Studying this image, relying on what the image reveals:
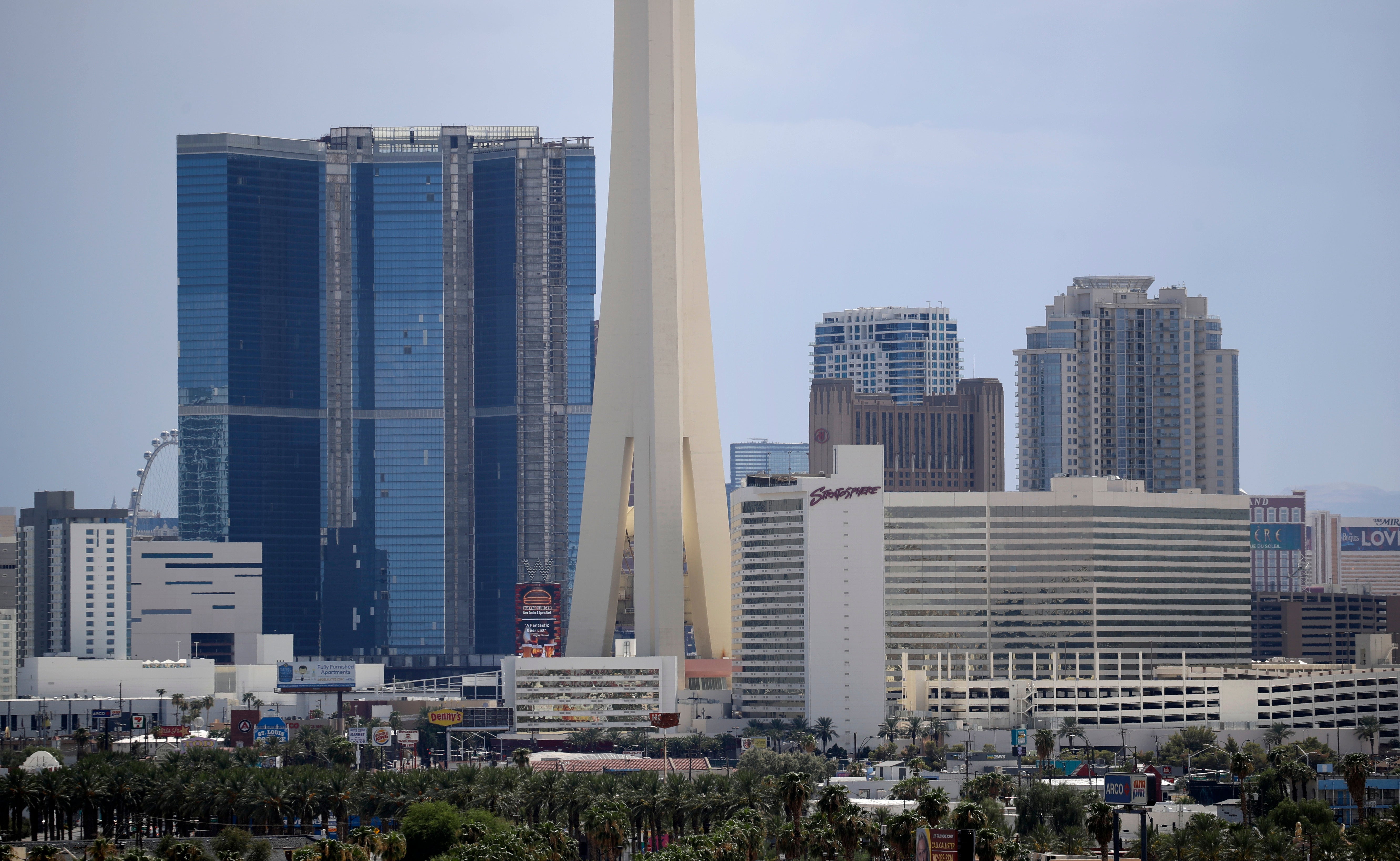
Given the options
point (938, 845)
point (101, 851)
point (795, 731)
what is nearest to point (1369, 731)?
point (795, 731)

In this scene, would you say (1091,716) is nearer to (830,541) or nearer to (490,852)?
(830,541)

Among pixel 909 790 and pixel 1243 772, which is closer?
pixel 1243 772

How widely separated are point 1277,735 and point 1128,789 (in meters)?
74.6

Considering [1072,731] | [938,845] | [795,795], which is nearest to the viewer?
[938,845]

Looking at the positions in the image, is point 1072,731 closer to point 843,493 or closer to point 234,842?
point 843,493

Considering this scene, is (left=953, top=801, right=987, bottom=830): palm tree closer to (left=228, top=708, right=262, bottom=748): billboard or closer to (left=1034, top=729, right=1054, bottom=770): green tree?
(left=1034, top=729, right=1054, bottom=770): green tree

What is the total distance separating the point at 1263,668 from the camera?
188 m

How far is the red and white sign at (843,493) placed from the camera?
175500 millimetres

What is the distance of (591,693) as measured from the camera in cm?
17462

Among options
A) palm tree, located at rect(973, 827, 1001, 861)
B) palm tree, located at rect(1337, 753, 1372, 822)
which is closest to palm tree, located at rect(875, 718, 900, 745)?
palm tree, located at rect(1337, 753, 1372, 822)

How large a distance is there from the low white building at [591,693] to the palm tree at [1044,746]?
40020mm

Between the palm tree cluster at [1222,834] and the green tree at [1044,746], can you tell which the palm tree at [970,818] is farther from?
the green tree at [1044,746]

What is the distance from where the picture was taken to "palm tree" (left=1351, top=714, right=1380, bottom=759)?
549ft

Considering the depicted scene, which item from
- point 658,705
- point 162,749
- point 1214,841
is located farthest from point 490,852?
point 658,705
